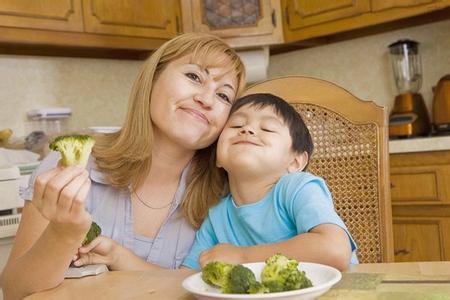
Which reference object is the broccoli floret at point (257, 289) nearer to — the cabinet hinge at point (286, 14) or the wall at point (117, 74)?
the wall at point (117, 74)

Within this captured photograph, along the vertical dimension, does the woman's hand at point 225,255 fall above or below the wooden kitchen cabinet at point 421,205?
above

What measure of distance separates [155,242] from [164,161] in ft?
0.65

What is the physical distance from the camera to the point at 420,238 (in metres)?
2.37

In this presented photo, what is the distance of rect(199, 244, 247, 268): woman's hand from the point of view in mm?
891

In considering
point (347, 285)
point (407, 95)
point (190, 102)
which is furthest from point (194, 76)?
point (407, 95)

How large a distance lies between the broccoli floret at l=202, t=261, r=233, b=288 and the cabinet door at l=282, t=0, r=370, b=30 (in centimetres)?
221

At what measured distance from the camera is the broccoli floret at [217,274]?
2.16 feet

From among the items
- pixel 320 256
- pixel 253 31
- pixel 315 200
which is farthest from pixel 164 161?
pixel 253 31

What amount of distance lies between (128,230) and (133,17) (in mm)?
1791

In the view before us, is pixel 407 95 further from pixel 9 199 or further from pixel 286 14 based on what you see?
pixel 9 199

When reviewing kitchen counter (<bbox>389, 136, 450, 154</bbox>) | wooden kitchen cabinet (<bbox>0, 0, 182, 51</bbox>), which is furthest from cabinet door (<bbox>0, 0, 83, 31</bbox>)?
kitchen counter (<bbox>389, 136, 450, 154</bbox>)

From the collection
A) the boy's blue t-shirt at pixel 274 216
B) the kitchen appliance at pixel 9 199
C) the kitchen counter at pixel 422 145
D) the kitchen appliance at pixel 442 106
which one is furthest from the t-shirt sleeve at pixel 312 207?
the kitchen appliance at pixel 442 106

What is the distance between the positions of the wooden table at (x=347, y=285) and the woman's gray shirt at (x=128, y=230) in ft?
1.16

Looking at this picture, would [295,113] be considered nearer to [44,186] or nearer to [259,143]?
[259,143]
